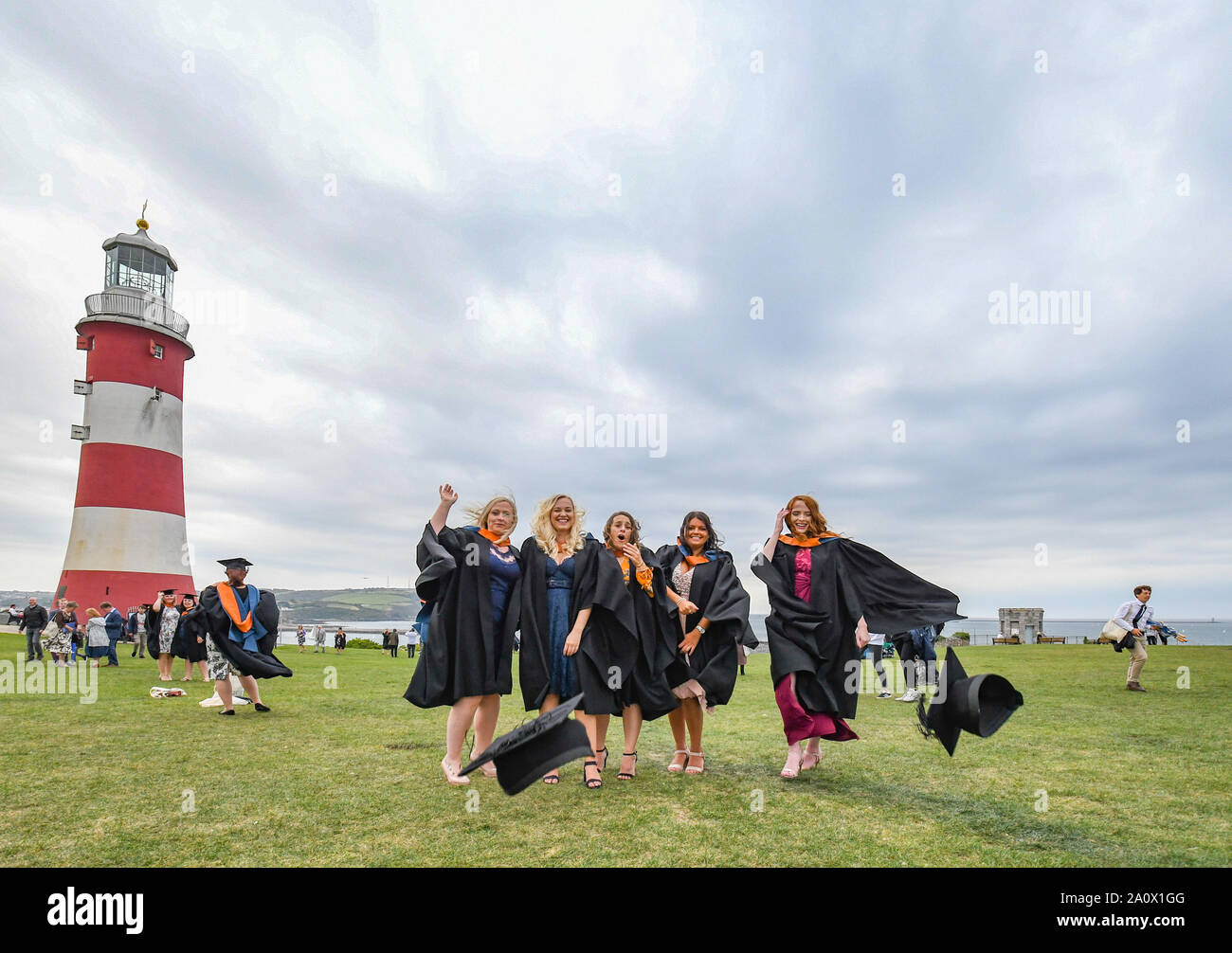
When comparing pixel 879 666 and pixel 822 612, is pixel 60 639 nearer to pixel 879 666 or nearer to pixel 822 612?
pixel 879 666

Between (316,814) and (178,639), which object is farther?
(178,639)

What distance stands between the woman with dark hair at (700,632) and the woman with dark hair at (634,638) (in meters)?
0.15

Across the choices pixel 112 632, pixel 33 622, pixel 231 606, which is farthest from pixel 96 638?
pixel 231 606

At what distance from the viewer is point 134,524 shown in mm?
28172

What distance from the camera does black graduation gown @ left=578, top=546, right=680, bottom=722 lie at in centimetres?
618

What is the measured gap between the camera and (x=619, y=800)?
5.30m

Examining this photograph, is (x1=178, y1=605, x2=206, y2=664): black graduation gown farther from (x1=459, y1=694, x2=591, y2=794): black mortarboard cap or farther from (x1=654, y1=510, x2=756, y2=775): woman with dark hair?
(x1=459, y1=694, x2=591, y2=794): black mortarboard cap

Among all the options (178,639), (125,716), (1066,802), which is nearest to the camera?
(1066,802)

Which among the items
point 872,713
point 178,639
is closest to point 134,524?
point 178,639

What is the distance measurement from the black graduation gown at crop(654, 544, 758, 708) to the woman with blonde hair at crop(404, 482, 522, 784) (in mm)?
1536

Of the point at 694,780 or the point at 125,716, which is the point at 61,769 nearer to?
the point at 125,716

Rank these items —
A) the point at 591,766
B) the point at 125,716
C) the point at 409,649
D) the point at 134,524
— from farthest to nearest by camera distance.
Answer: the point at 409,649
the point at 134,524
the point at 125,716
the point at 591,766

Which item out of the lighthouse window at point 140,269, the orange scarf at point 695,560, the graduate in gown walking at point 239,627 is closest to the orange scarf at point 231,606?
the graduate in gown walking at point 239,627

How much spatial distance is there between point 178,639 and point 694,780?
12525mm
